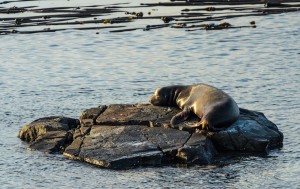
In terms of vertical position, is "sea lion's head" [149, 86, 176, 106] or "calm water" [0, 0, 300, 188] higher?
"sea lion's head" [149, 86, 176, 106]

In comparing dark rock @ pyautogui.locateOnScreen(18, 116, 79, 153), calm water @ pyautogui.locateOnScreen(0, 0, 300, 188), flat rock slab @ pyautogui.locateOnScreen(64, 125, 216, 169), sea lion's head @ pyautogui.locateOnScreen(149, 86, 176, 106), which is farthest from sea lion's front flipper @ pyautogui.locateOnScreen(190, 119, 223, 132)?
dark rock @ pyautogui.locateOnScreen(18, 116, 79, 153)

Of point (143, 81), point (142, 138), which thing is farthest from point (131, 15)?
point (142, 138)

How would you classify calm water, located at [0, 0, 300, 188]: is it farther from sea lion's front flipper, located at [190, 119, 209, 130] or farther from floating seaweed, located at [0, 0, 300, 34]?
floating seaweed, located at [0, 0, 300, 34]

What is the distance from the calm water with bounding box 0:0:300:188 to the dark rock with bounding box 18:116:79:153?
0.91ft

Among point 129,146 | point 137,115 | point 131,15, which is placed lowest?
point 131,15

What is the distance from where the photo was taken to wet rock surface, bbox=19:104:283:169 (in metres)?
13.3

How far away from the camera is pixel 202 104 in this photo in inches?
583

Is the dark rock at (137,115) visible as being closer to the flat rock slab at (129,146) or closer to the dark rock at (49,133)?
the flat rock slab at (129,146)

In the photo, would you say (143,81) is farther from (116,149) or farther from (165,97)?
(116,149)

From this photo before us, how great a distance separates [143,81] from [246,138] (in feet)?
26.1

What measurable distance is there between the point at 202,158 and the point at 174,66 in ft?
36.9

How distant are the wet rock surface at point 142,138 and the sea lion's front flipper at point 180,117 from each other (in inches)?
4.3

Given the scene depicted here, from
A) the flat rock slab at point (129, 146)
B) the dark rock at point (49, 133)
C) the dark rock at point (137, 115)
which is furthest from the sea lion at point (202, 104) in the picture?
the dark rock at point (49, 133)

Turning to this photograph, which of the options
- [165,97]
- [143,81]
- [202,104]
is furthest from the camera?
[143,81]
